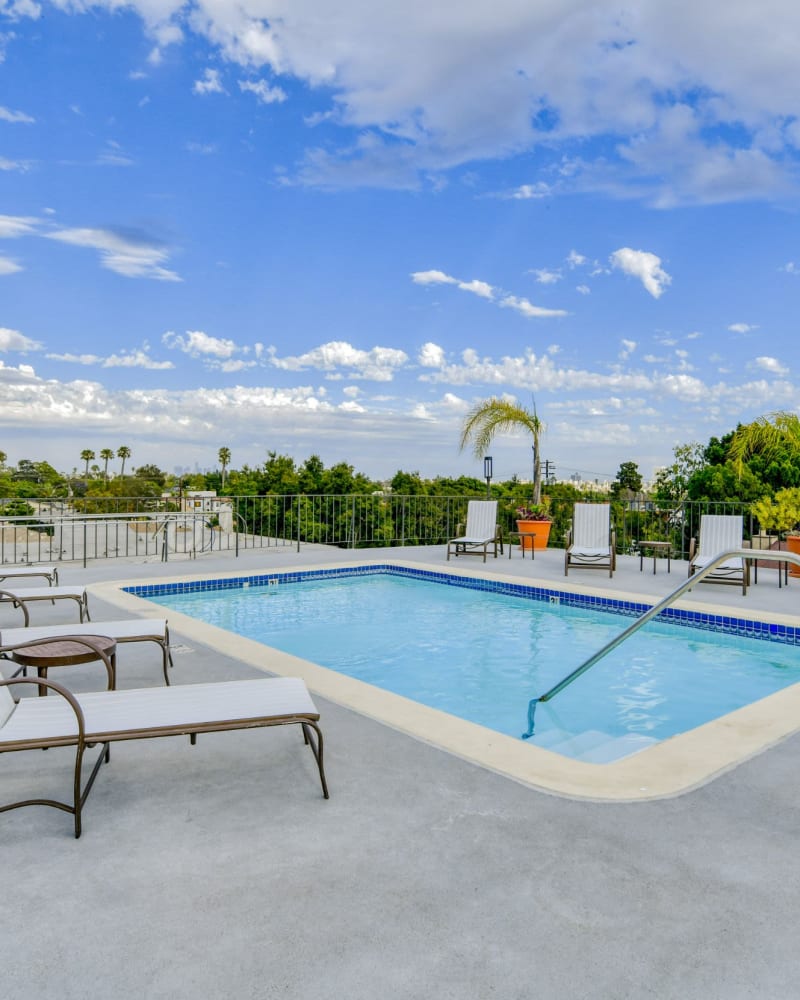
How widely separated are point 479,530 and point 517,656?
16.1 ft

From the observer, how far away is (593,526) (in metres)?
10.0

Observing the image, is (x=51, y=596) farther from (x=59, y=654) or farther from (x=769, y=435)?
(x=769, y=435)

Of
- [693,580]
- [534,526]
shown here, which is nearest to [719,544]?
[534,526]

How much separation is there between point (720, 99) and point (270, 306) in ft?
38.9

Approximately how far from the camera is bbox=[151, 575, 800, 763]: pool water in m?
4.91

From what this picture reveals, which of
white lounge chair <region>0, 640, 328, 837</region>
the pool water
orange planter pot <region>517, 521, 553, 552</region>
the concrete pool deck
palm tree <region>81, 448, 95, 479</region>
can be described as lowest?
the pool water

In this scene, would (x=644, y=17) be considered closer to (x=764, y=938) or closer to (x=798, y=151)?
(x=798, y=151)

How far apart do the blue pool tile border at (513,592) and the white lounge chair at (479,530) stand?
1290 mm

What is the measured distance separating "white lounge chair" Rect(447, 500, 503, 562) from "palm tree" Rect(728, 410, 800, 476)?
5.68 m

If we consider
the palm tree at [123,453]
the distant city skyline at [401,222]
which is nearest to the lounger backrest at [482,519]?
the distant city skyline at [401,222]

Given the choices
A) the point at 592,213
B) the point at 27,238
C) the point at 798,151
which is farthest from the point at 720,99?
the point at 27,238

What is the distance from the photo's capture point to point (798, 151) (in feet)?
52.0

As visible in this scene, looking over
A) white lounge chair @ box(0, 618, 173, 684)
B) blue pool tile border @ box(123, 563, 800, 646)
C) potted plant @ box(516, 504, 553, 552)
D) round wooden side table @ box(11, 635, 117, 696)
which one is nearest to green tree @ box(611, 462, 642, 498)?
potted plant @ box(516, 504, 553, 552)

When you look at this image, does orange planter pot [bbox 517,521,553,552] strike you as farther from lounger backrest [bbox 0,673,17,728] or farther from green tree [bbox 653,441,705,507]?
lounger backrest [bbox 0,673,17,728]
